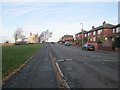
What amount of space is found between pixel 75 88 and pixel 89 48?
4322cm

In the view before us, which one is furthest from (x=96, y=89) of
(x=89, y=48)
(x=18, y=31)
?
(x=18, y=31)

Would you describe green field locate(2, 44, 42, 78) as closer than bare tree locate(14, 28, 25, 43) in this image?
Yes

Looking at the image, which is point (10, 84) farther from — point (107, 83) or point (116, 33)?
point (116, 33)


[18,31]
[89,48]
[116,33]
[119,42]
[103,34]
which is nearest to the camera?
[119,42]

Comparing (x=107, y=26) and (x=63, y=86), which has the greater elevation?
(x=107, y=26)

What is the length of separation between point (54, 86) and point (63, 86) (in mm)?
439

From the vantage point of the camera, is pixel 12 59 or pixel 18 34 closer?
pixel 12 59

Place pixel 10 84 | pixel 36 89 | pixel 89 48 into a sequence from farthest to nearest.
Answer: pixel 89 48 < pixel 10 84 < pixel 36 89

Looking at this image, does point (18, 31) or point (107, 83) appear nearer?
point (107, 83)

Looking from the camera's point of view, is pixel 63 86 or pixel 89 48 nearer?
pixel 63 86

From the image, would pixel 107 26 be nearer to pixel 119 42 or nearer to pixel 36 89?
pixel 119 42

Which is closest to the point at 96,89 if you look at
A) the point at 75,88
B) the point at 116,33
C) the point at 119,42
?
the point at 75,88

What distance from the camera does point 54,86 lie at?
10477 millimetres

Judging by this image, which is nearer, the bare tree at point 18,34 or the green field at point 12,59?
the green field at point 12,59
